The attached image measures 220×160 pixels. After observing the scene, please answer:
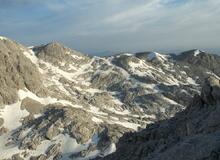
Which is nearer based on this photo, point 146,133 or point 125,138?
point 146,133

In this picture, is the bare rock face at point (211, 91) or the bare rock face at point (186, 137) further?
the bare rock face at point (211, 91)

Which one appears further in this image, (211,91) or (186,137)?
(211,91)

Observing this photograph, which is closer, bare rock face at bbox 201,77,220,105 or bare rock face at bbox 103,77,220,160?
bare rock face at bbox 103,77,220,160

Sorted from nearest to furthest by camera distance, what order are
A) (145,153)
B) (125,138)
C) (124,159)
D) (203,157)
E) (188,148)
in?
(203,157) < (188,148) < (145,153) < (124,159) < (125,138)

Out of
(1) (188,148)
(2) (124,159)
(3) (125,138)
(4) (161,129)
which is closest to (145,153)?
(2) (124,159)

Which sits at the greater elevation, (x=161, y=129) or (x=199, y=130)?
(x=199, y=130)

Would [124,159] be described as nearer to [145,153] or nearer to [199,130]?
[145,153]

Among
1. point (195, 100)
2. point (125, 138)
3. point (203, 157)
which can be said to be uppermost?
point (203, 157)

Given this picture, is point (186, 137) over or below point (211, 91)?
below
